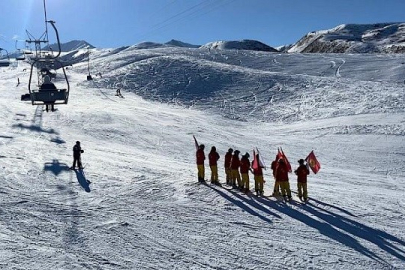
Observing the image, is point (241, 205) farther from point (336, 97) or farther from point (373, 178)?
point (336, 97)

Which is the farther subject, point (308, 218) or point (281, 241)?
point (308, 218)

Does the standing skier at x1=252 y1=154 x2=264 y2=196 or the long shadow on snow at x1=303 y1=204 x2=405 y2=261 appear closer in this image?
the long shadow on snow at x1=303 y1=204 x2=405 y2=261

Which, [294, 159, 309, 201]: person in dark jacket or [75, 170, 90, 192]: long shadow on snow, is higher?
[294, 159, 309, 201]: person in dark jacket

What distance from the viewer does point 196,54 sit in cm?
7944

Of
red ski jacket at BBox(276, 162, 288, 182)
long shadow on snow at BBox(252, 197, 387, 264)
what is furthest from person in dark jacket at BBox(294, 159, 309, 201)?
long shadow on snow at BBox(252, 197, 387, 264)

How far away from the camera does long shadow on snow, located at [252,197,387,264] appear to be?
31.0ft

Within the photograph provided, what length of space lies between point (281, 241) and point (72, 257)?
4.54 meters

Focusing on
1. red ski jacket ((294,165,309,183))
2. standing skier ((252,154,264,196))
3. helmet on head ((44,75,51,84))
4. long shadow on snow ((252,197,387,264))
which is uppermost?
helmet on head ((44,75,51,84))

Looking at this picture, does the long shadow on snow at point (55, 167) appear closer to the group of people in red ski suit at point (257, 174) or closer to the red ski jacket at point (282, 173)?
the group of people in red ski suit at point (257, 174)

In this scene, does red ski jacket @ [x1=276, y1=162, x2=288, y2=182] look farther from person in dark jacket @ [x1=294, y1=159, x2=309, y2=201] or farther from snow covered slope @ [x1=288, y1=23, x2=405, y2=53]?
snow covered slope @ [x1=288, y1=23, x2=405, y2=53]

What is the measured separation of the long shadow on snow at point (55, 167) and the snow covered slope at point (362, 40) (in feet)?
312

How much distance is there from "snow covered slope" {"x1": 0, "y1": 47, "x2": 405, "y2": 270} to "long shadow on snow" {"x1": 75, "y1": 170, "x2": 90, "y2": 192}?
0.07m

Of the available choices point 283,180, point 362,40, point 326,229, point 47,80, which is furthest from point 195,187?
point 362,40

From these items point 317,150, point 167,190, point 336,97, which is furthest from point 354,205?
point 336,97
